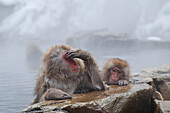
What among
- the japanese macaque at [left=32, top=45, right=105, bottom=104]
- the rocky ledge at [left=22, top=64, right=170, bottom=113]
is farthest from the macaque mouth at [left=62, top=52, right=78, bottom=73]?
the rocky ledge at [left=22, top=64, right=170, bottom=113]

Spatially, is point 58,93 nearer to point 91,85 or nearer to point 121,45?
point 91,85

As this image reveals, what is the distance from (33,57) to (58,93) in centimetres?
1361

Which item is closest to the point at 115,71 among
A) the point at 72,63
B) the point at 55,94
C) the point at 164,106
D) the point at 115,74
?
the point at 115,74

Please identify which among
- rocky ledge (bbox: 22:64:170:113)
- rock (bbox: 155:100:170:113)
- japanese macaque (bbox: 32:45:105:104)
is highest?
japanese macaque (bbox: 32:45:105:104)

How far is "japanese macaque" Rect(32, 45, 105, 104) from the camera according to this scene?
2.38 meters

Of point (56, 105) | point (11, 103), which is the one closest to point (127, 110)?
point (56, 105)

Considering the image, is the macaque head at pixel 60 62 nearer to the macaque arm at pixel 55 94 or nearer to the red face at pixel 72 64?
the red face at pixel 72 64

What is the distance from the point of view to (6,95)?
4945 mm

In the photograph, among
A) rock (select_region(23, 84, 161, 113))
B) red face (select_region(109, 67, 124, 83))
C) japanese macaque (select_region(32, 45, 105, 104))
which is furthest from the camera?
red face (select_region(109, 67, 124, 83))

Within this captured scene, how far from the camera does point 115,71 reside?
3.27 metres

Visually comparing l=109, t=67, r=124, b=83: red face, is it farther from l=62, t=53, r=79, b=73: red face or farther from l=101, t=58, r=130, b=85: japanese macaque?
l=62, t=53, r=79, b=73: red face

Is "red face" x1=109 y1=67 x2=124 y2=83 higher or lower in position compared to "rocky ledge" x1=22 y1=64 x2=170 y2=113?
higher

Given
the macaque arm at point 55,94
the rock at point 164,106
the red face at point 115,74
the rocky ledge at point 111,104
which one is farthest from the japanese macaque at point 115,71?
the macaque arm at point 55,94

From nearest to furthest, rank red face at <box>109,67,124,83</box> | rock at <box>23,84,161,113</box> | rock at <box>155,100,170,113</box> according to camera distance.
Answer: rock at <box>23,84,161,113</box> < rock at <box>155,100,170,113</box> < red face at <box>109,67,124,83</box>
